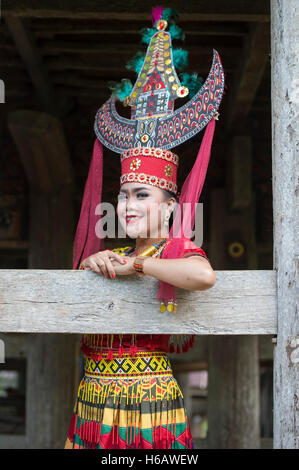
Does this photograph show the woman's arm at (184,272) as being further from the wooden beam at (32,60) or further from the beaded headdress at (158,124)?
the wooden beam at (32,60)

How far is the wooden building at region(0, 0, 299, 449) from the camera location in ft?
7.40

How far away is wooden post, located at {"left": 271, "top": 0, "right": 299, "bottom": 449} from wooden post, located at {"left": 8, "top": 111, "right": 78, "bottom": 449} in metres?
2.49

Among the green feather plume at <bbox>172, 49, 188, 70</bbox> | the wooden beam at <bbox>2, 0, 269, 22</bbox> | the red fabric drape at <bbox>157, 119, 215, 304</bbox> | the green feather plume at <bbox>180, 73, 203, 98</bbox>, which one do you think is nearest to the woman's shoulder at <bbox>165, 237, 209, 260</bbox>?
the red fabric drape at <bbox>157, 119, 215, 304</bbox>

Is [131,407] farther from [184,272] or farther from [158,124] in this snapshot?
[158,124]

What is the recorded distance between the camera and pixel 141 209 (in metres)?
2.47

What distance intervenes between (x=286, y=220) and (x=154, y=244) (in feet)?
1.80

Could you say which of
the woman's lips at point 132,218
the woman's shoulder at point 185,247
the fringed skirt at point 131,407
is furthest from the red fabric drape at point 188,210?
the fringed skirt at point 131,407

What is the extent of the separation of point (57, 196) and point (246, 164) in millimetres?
1521

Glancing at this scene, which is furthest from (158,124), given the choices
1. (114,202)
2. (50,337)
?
(50,337)

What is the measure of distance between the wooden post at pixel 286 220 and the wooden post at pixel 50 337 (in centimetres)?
249

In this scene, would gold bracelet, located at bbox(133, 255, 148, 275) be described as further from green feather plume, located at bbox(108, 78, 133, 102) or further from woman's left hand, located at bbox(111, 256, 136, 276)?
green feather plume, located at bbox(108, 78, 133, 102)

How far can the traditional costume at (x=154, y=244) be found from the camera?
92.6 inches
